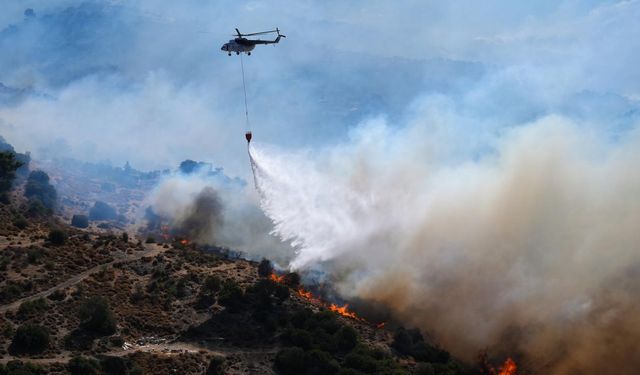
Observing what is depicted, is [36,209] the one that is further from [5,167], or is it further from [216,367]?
[216,367]

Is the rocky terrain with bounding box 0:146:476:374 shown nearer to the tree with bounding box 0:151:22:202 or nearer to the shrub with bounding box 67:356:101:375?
the shrub with bounding box 67:356:101:375

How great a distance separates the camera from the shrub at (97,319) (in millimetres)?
55812

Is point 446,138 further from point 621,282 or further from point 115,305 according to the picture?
point 115,305

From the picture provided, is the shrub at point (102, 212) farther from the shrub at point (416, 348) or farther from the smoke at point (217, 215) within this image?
the shrub at point (416, 348)

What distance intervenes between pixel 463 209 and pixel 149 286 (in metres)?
44.1

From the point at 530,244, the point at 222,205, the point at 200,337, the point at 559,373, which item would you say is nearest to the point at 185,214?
the point at 222,205

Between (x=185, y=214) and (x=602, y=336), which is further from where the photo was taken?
(x=185, y=214)

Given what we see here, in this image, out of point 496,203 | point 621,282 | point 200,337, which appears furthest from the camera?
point 496,203

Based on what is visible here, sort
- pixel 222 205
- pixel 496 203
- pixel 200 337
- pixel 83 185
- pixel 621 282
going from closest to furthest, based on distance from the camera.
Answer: pixel 200 337 < pixel 621 282 < pixel 496 203 < pixel 222 205 < pixel 83 185

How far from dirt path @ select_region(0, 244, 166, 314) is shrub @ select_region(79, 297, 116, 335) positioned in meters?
5.84

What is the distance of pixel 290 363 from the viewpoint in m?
57.4

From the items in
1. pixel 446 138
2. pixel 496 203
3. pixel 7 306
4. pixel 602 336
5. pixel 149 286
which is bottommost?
pixel 7 306

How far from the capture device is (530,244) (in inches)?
2953

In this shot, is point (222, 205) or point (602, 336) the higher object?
point (222, 205)
